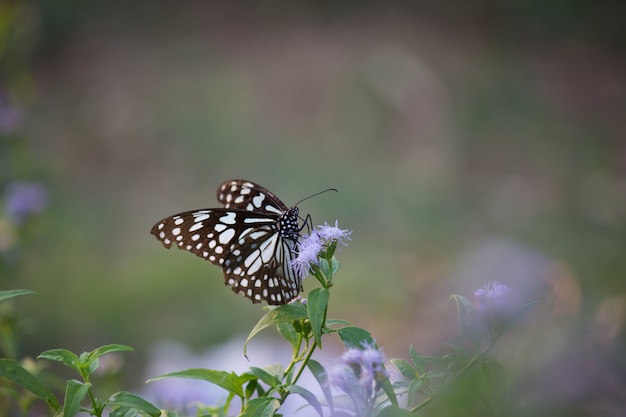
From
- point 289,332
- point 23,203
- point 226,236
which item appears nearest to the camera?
point 289,332

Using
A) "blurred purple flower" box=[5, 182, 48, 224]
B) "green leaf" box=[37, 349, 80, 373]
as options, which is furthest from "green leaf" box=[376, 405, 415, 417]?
"blurred purple flower" box=[5, 182, 48, 224]

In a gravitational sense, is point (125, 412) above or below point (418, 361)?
below

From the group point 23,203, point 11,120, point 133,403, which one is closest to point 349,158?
point 11,120

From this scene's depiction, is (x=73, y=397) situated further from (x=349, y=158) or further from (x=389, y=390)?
(x=349, y=158)

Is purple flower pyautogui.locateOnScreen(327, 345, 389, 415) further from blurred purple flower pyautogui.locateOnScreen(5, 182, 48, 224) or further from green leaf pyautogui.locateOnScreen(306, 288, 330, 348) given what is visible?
blurred purple flower pyautogui.locateOnScreen(5, 182, 48, 224)

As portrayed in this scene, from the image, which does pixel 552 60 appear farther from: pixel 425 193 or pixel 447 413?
pixel 447 413

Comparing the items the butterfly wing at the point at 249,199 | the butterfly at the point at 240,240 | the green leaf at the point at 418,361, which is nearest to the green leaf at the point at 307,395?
the green leaf at the point at 418,361
